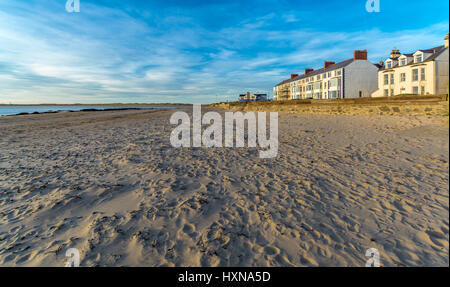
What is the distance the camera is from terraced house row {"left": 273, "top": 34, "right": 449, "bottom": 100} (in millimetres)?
25047

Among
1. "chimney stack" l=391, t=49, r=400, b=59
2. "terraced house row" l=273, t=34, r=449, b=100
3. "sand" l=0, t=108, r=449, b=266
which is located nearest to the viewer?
"sand" l=0, t=108, r=449, b=266

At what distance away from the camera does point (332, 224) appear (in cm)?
375

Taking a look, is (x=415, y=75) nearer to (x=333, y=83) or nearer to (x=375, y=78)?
(x=375, y=78)

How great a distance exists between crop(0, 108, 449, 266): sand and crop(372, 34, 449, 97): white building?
84.8ft

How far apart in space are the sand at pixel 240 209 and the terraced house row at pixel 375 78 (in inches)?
529

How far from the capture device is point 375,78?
40.9 meters

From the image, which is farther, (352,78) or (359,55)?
(352,78)

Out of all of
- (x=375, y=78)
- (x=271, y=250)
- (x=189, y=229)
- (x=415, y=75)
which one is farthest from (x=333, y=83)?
(x=189, y=229)

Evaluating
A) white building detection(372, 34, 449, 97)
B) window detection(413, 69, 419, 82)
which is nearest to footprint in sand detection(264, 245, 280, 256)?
white building detection(372, 34, 449, 97)

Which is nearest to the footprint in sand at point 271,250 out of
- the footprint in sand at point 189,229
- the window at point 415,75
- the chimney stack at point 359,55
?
the footprint in sand at point 189,229

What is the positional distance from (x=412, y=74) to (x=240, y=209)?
3537 centimetres

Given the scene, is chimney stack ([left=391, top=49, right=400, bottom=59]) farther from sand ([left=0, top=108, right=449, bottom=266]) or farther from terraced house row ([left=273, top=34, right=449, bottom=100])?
sand ([left=0, top=108, right=449, bottom=266])
